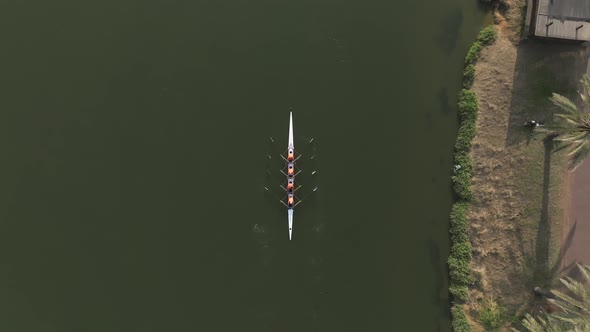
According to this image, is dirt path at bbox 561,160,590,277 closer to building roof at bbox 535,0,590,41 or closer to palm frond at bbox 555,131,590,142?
palm frond at bbox 555,131,590,142

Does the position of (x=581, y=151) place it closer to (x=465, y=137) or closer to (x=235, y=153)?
(x=465, y=137)

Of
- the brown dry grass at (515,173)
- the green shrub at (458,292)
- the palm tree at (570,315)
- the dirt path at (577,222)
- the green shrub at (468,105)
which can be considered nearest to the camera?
the palm tree at (570,315)

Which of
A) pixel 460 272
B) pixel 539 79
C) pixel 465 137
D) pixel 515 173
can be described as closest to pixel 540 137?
pixel 515 173

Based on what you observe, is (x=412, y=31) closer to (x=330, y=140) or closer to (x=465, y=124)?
(x=465, y=124)

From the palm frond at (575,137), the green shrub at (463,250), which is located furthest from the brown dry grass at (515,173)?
the palm frond at (575,137)

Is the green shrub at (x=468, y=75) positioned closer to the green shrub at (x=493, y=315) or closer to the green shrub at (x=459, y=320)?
the green shrub at (x=493, y=315)

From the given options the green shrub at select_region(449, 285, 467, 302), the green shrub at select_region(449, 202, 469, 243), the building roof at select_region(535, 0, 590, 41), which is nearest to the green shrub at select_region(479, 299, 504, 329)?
the green shrub at select_region(449, 285, 467, 302)

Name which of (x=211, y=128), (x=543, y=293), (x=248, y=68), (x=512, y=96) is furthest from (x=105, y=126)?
(x=543, y=293)
